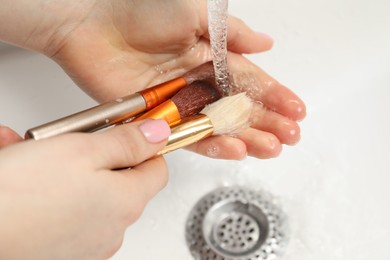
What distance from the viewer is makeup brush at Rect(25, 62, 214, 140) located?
0.35m

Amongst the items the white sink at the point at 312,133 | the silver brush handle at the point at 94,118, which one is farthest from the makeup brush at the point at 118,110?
the white sink at the point at 312,133

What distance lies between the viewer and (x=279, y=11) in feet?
1.94

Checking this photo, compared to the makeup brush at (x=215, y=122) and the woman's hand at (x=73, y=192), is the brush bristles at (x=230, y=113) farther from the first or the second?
the woman's hand at (x=73, y=192)

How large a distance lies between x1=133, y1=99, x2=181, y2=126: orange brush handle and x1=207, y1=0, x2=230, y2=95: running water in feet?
0.23

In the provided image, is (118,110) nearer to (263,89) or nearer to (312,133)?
(263,89)

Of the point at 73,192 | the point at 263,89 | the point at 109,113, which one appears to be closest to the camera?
the point at 73,192

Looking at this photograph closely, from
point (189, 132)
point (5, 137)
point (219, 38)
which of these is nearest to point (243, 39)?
point (219, 38)

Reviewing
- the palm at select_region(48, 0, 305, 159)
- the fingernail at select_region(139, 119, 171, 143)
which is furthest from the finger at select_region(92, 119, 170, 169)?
the palm at select_region(48, 0, 305, 159)

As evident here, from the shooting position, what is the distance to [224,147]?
45 centimetres

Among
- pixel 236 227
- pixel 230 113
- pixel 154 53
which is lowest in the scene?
pixel 236 227

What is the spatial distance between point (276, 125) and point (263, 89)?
5 cm

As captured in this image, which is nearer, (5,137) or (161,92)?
(5,137)

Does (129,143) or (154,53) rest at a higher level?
(154,53)

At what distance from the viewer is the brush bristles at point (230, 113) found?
45 centimetres
